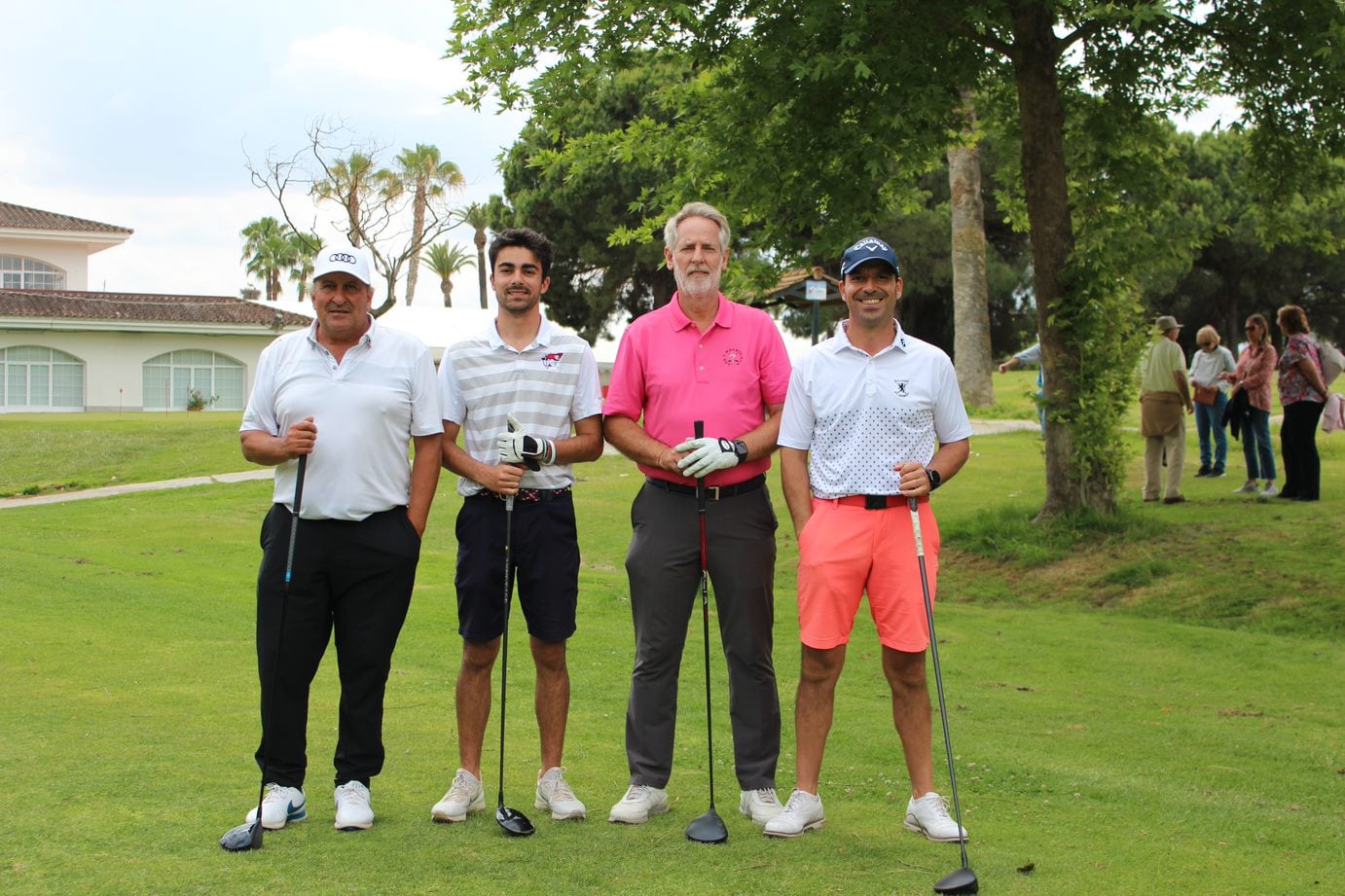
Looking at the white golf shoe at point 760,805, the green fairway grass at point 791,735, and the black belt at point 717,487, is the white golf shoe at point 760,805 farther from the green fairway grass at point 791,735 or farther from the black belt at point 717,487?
the black belt at point 717,487

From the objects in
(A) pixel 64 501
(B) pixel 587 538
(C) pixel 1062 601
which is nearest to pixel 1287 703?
(C) pixel 1062 601

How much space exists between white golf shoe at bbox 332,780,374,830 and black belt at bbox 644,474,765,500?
5.10 feet

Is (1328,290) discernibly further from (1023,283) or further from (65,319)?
(65,319)

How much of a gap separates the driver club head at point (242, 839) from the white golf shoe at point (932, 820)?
2256 millimetres

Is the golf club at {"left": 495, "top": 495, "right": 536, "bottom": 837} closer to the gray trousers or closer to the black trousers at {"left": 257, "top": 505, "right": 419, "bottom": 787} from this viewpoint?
the black trousers at {"left": 257, "top": 505, "right": 419, "bottom": 787}

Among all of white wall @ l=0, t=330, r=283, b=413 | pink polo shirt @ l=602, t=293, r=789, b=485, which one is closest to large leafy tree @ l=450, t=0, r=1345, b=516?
pink polo shirt @ l=602, t=293, r=789, b=485

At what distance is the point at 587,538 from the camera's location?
14.8 m

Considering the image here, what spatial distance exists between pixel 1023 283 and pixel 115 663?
34312 mm

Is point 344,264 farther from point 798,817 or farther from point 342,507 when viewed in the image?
point 798,817

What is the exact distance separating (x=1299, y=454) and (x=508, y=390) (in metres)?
11.4

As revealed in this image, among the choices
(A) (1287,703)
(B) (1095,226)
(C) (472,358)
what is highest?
(B) (1095,226)

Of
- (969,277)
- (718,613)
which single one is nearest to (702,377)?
(718,613)

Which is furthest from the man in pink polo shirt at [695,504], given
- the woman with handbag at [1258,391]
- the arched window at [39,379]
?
the arched window at [39,379]

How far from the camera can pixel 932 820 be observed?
4.82 meters
